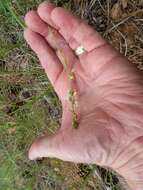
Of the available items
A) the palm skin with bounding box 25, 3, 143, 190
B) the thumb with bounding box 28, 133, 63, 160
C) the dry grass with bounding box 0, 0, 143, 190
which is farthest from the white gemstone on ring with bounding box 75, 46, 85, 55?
the dry grass with bounding box 0, 0, 143, 190

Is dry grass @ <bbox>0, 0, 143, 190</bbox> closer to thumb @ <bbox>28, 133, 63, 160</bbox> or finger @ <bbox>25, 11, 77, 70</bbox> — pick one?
finger @ <bbox>25, 11, 77, 70</bbox>

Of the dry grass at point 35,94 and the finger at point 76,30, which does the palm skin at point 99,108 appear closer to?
the finger at point 76,30

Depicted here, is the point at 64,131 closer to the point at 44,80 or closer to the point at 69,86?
the point at 69,86

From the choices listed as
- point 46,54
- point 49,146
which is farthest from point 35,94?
point 49,146

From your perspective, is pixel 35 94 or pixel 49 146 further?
pixel 35 94

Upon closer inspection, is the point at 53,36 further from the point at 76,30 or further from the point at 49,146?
the point at 49,146

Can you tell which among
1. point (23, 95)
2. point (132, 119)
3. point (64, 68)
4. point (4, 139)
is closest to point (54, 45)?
point (64, 68)

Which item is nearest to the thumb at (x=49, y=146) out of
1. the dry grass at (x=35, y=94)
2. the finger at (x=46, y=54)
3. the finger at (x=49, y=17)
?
the finger at (x=46, y=54)
